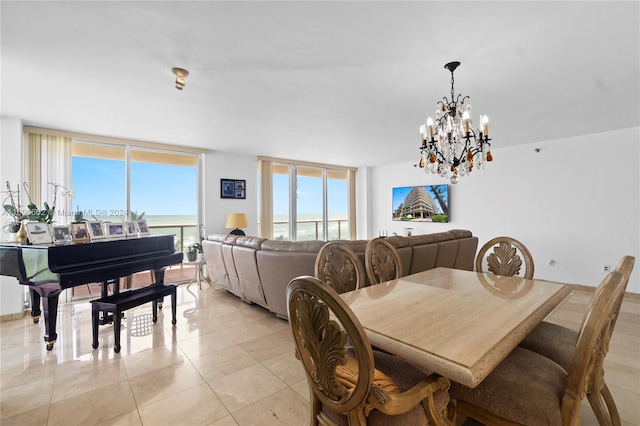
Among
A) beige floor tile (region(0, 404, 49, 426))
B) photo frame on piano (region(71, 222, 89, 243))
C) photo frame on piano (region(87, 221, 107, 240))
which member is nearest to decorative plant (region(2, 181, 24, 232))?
photo frame on piano (region(71, 222, 89, 243))

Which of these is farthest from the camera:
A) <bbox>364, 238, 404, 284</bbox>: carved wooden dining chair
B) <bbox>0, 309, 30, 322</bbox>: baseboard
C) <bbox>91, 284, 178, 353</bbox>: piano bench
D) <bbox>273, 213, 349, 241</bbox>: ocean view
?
<bbox>273, 213, 349, 241</bbox>: ocean view

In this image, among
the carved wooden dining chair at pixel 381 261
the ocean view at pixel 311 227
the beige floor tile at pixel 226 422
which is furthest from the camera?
the ocean view at pixel 311 227

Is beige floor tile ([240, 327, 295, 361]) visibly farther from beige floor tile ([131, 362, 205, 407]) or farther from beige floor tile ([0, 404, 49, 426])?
beige floor tile ([0, 404, 49, 426])

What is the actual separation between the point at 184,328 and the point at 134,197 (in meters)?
2.72

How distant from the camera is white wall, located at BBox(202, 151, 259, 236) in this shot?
Answer: 5.45 metres

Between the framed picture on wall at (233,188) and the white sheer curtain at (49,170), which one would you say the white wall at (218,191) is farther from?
the white sheer curtain at (49,170)

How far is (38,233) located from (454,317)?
3.56m

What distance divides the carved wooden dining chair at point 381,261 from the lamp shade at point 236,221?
3.52 metres

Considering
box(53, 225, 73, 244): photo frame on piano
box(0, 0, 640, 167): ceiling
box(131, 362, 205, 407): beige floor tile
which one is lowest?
box(131, 362, 205, 407): beige floor tile

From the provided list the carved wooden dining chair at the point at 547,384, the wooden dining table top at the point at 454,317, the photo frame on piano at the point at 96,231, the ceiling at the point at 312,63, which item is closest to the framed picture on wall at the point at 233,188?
the ceiling at the point at 312,63

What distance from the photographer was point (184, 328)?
309 cm

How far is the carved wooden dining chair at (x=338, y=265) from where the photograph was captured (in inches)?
76.2

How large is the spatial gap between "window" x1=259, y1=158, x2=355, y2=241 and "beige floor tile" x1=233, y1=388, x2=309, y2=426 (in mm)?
4405

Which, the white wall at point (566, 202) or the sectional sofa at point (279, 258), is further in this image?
the white wall at point (566, 202)
